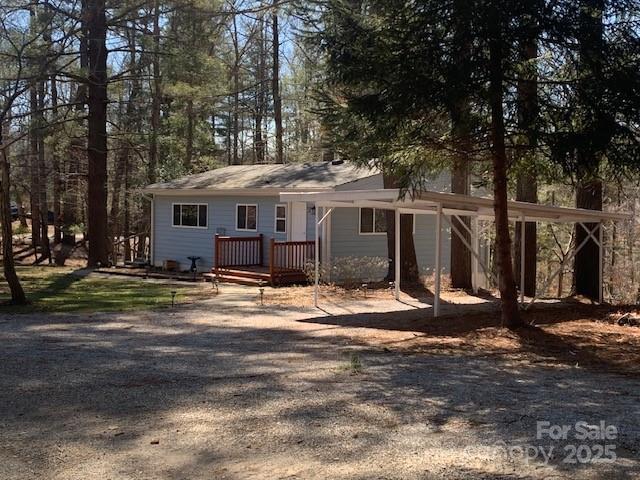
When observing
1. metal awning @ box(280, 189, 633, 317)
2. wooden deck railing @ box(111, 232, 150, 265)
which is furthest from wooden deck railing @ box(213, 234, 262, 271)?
wooden deck railing @ box(111, 232, 150, 265)

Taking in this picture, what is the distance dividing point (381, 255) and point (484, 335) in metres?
11.2

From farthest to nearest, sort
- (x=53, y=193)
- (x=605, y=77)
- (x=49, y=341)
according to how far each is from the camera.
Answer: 1. (x=53, y=193)
2. (x=49, y=341)
3. (x=605, y=77)

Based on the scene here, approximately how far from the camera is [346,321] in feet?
38.1

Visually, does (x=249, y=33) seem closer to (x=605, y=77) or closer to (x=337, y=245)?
(x=337, y=245)

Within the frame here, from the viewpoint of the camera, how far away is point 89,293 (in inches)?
652

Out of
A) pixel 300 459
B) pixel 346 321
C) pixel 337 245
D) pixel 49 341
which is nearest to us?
pixel 300 459

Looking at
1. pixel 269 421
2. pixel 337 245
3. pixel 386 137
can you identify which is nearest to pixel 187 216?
pixel 337 245

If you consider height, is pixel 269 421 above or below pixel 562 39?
below

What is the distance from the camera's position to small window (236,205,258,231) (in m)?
21.0

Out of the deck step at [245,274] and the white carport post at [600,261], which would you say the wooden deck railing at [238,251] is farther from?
the white carport post at [600,261]

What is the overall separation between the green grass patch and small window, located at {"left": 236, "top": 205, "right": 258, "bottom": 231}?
3.59 metres

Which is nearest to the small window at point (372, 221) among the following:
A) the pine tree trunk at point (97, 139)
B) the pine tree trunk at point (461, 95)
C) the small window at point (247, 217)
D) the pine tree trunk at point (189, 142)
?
the small window at point (247, 217)

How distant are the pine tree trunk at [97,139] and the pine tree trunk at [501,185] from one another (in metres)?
15.1

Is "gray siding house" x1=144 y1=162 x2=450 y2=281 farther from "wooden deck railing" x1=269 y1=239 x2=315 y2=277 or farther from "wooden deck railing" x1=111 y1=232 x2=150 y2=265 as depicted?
"wooden deck railing" x1=111 y1=232 x2=150 y2=265
